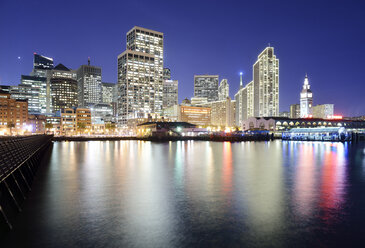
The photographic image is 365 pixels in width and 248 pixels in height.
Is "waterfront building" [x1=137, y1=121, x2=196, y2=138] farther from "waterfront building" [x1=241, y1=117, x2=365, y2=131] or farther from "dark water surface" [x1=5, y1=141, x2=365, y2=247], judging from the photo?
"dark water surface" [x1=5, y1=141, x2=365, y2=247]

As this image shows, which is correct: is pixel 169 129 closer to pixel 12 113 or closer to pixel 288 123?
pixel 288 123

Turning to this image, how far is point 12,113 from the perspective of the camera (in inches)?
7333

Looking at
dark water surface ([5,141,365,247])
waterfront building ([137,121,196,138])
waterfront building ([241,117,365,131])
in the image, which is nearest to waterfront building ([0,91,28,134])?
waterfront building ([137,121,196,138])

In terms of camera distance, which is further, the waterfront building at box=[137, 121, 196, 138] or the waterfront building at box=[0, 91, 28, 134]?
the waterfront building at box=[0, 91, 28, 134]

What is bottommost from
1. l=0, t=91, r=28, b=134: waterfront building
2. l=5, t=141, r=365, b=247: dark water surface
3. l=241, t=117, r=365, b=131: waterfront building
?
l=5, t=141, r=365, b=247: dark water surface

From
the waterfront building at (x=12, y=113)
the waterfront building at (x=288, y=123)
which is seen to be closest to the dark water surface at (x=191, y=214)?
the waterfront building at (x=288, y=123)

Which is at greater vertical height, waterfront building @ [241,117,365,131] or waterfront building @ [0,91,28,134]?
waterfront building @ [0,91,28,134]

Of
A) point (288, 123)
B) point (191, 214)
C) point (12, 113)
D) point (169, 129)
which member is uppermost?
point (12, 113)

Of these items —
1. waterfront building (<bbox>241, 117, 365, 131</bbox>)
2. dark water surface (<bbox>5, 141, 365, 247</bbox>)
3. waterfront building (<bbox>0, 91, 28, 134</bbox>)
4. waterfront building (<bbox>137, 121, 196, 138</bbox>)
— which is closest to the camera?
dark water surface (<bbox>5, 141, 365, 247</bbox>)

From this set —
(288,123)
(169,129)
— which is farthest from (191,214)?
(288,123)

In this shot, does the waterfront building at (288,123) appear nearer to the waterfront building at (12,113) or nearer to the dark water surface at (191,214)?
the dark water surface at (191,214)

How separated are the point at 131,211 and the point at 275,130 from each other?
176 m

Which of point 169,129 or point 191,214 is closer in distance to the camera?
point 191,214

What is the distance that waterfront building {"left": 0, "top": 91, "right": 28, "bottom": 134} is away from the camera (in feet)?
590
